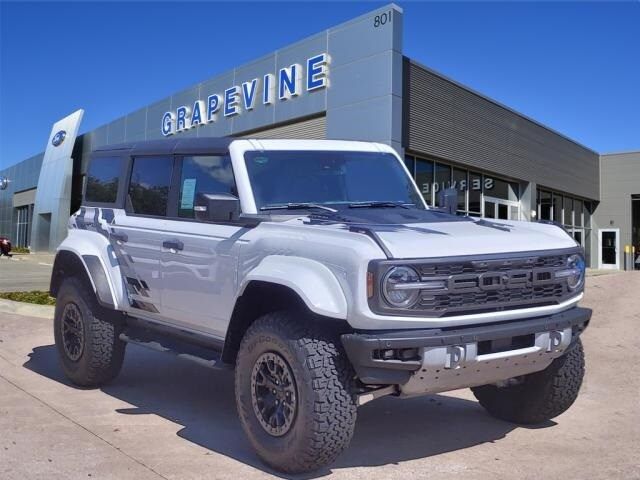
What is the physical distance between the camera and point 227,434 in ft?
15.0

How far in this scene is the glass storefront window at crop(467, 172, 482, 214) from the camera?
19.3m

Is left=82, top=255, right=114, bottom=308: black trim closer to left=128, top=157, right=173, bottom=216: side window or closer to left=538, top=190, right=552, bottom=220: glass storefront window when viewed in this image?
left=128, top=157, right=173, bottom=216: side window

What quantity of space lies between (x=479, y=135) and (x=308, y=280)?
16128 mm

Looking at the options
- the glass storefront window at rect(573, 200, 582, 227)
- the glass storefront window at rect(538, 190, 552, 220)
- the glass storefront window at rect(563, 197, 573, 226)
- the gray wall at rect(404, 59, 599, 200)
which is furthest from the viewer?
the glass storefront window at rect(573, 200, 582, 227)

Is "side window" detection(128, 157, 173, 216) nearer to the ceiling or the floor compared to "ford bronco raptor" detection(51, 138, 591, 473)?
nearer to the ceiling

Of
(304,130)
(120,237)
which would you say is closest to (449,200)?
(120,237)

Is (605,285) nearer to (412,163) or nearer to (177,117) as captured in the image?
(412,163)

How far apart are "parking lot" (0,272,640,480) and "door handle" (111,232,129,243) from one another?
1367 mm

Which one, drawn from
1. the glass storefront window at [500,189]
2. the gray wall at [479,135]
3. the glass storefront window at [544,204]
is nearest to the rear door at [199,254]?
the gray wall at [479,135]

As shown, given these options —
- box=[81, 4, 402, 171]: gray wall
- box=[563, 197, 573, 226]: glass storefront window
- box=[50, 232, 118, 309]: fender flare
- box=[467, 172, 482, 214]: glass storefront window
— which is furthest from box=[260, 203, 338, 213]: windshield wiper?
box=[563, 197, 573, 226]: glass storefront window

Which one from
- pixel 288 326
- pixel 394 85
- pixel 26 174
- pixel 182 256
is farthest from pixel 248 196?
pixel 26 174

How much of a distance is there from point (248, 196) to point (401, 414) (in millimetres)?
2203

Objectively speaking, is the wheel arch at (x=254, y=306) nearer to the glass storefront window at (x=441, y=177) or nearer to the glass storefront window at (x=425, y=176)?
the glass storefront window at (x=425, y=176)

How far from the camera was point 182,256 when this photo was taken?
4.69 m
